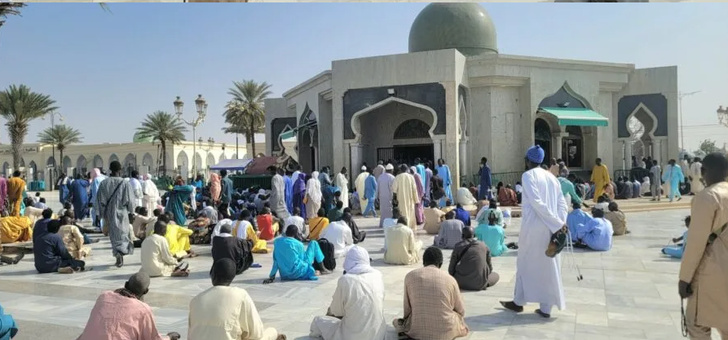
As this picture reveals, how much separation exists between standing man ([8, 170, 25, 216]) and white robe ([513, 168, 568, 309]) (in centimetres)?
1032

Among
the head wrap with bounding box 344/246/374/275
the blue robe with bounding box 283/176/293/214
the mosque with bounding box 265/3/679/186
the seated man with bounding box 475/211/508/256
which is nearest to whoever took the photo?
the head wrap with bounding box 344/246/374/275

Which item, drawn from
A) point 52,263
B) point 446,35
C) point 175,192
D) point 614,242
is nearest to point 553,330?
point 614,242

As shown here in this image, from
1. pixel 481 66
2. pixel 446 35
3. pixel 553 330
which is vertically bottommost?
pixel 553 330

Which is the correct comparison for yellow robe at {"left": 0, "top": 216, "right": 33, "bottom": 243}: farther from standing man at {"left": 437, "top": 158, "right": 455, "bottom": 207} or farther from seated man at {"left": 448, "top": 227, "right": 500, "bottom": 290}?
standing man at {"left": 437, "top": 158, "right": 455, "bottom": 207}

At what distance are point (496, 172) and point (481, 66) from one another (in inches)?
131

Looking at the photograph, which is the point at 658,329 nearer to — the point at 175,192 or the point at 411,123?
the point at 175,192

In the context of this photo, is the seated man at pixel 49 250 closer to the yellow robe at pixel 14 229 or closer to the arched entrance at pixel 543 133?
the yellow robe at pixel 14 229

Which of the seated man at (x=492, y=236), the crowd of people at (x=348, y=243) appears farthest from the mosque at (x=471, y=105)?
the seated man at (x=492, y=236)

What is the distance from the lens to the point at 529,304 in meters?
5.58

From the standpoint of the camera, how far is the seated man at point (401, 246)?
7.80m

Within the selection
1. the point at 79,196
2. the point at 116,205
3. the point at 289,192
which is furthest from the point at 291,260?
the point at 79,196

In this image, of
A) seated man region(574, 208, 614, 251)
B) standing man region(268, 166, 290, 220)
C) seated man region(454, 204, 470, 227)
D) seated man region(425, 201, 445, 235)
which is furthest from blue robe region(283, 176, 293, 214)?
seated man region(574, 208, 614, 251)

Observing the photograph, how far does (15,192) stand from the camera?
37.9 ft

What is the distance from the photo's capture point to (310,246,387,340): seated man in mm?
4242
